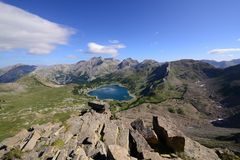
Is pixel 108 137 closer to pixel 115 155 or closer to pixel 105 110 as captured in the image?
pixel 115 155

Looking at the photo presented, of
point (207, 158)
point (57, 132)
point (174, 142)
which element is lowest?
point (207, 158)

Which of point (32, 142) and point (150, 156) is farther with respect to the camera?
point (32, 142)

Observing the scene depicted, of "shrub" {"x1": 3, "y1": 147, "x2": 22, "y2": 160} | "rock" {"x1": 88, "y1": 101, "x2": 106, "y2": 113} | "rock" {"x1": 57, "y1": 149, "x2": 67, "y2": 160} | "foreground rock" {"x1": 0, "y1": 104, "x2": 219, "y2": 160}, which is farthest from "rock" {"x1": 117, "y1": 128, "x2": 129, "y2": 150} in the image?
"rock" {"x1": 88, "y1": 101, "x2": 106, "y2": 113}

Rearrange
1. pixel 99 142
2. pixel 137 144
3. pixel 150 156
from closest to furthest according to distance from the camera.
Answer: pixel 150 156 → pixel 99 142 → pixel 137 144

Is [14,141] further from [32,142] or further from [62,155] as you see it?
[62,155]

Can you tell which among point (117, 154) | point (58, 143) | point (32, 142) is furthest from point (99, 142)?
point (32, 142)

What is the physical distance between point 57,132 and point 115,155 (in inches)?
851

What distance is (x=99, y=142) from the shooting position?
42.7 meters

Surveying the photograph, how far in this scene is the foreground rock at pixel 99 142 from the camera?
38875 millimetres

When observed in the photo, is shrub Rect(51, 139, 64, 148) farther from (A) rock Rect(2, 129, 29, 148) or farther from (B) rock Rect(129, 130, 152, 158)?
(B) rock Rect(129, 130, 152, 158)

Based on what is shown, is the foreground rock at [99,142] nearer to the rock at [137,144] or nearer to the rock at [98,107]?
the rock at [137,144]

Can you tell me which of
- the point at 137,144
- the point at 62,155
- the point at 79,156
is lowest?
the point at 137,144

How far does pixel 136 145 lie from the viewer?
44.0 m

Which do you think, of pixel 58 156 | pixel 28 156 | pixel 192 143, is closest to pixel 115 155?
pixel 58 156
